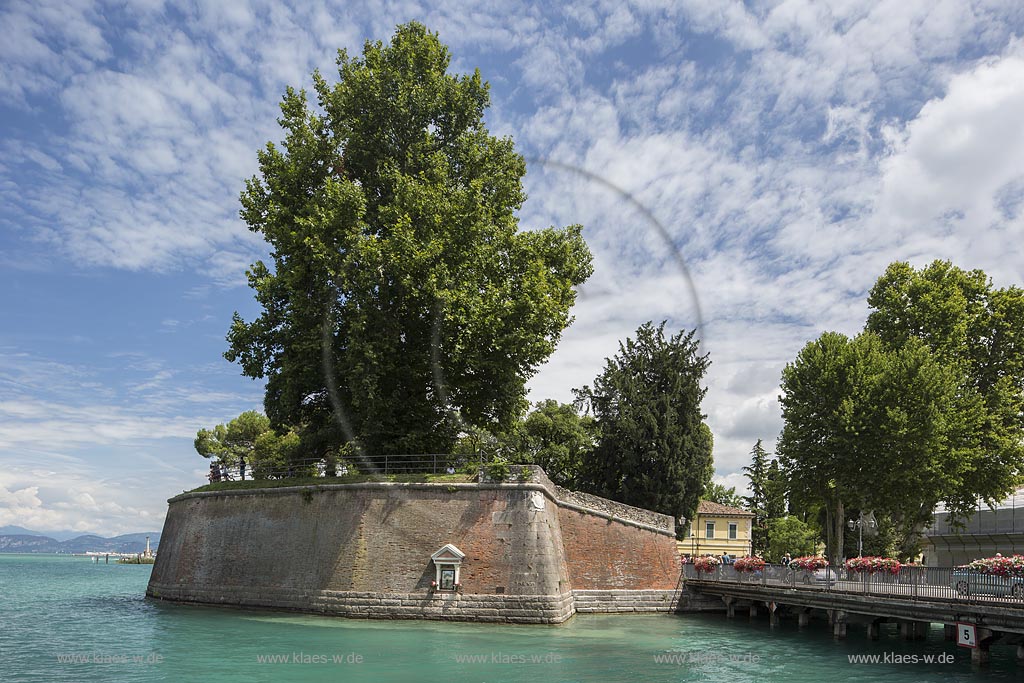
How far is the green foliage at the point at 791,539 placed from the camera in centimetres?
7131

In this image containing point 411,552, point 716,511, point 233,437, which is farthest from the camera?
point 233,437

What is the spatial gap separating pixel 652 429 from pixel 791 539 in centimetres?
2996

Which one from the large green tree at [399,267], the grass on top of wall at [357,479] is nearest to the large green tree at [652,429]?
the large green tree at [399,267]

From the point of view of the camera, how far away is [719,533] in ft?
223

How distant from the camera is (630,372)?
52812 millimetres

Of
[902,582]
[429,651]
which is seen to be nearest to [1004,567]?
[902,582]

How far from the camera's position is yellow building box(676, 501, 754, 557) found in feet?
221

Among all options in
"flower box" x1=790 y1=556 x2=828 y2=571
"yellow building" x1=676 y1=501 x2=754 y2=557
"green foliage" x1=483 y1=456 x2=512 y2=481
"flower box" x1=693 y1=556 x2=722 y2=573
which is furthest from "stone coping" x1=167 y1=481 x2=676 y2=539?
"yellow building" x1=676 y1=501 x2=754 y2=557

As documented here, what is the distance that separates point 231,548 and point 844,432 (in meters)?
33.5

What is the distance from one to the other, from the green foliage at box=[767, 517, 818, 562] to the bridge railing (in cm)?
3439

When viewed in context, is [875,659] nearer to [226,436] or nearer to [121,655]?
[121,655]

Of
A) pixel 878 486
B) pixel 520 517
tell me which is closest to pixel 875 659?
pixel 520 517

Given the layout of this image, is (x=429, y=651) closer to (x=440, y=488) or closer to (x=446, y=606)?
(x=446, y=606)

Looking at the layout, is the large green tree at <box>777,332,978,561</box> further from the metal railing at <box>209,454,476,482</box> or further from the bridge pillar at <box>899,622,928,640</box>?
the metal railing at <box>209,454,476,482</box>
